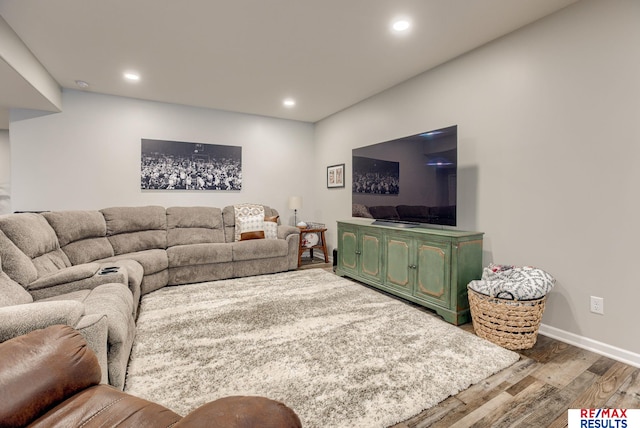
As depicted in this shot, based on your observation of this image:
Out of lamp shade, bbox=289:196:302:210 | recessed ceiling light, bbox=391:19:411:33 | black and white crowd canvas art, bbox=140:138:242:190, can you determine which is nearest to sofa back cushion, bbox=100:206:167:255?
black and white crowd canvas art, bbox=140:138:242:190

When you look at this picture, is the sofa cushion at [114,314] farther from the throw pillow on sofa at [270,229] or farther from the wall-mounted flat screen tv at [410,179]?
the wall-mounted flat screen tv at [410,179]

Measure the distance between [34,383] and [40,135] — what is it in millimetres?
4324

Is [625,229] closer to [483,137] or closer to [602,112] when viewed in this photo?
[602,112]

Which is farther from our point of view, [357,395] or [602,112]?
[602,112]

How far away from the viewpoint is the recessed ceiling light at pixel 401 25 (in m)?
2.53

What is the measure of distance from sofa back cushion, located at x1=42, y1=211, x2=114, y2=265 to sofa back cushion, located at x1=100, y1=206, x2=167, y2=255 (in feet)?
0.31

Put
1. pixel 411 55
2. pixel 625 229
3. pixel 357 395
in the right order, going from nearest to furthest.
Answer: pixel 357 395, pixel 625 229, pixel 411 55

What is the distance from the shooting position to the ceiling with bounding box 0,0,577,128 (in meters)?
2.36

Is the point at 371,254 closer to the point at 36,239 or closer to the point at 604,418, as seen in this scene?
the point at 604,418

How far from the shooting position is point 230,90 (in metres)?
4.10

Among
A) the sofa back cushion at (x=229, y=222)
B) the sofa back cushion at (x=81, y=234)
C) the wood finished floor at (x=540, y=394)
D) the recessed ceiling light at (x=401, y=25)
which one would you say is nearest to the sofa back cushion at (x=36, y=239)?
the sofa back cushion at (x=81, y=234)

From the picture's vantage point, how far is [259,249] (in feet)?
14.0

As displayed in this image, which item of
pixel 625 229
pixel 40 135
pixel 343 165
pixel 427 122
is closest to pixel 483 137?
pixel 427 122

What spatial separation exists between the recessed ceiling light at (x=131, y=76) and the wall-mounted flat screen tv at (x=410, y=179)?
287 centimetres
